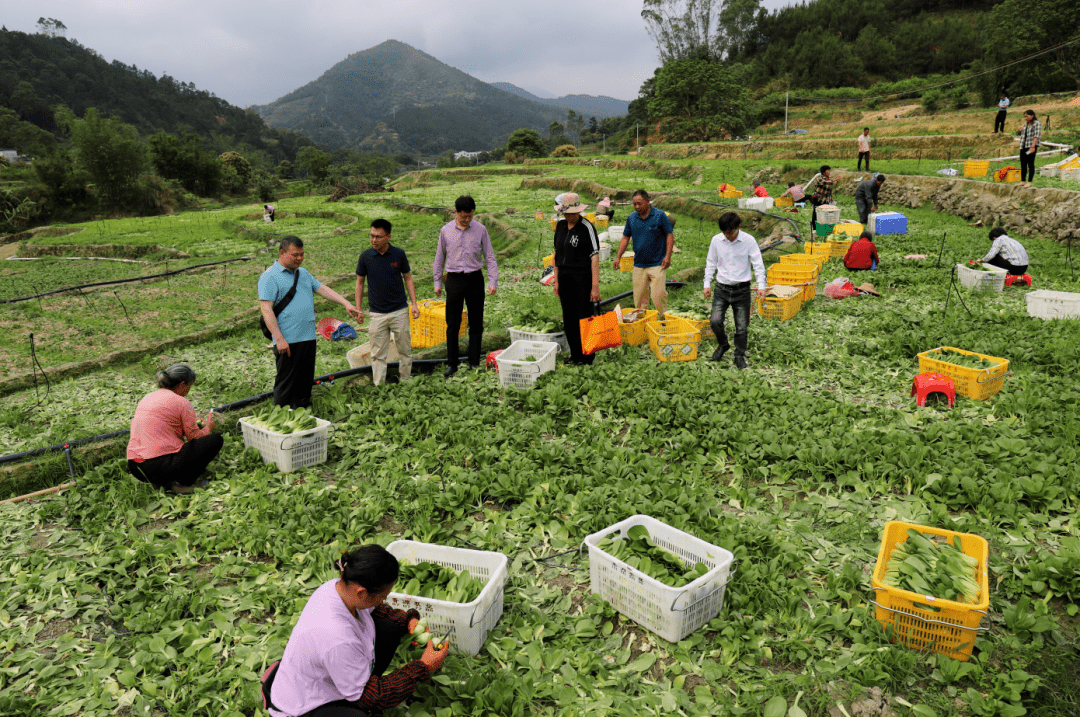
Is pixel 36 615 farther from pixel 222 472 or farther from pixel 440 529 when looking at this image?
pixel 440 529

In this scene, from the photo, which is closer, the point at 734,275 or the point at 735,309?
the point at 734,275

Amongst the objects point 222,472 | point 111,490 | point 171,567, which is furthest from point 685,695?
point 111,490

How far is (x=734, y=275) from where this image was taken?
24.9 ft

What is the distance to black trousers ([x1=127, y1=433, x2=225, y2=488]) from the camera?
5422 millimetres

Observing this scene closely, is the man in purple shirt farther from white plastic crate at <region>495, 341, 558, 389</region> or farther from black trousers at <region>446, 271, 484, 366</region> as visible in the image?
white plastic crate at <region>495, 341, 558, 389</region>

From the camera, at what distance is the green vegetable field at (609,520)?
10.6 ft

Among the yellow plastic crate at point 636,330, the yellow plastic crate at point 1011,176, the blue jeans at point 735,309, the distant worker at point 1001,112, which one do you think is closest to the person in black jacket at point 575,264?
the yellow plastic crate at point 636,330

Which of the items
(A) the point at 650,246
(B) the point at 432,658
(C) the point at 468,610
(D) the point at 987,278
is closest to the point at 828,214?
(D) the point at 987,278

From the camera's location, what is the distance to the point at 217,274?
18.2 m

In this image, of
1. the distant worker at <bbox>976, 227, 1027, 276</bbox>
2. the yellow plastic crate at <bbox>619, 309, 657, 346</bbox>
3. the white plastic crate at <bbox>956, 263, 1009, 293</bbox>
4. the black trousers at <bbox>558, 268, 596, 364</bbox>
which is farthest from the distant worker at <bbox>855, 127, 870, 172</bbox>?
the black trousers at <bbox>558, 268, 596, 364</bbox>

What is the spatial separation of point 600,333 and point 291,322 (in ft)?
13.1

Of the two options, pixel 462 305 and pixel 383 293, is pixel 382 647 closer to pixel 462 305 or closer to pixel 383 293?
pixel 383 293

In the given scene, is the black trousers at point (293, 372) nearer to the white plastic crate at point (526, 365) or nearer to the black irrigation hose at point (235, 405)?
the black irrigation hose at point (235, 405)

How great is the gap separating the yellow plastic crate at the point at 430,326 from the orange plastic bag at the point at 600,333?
2.07 meters
